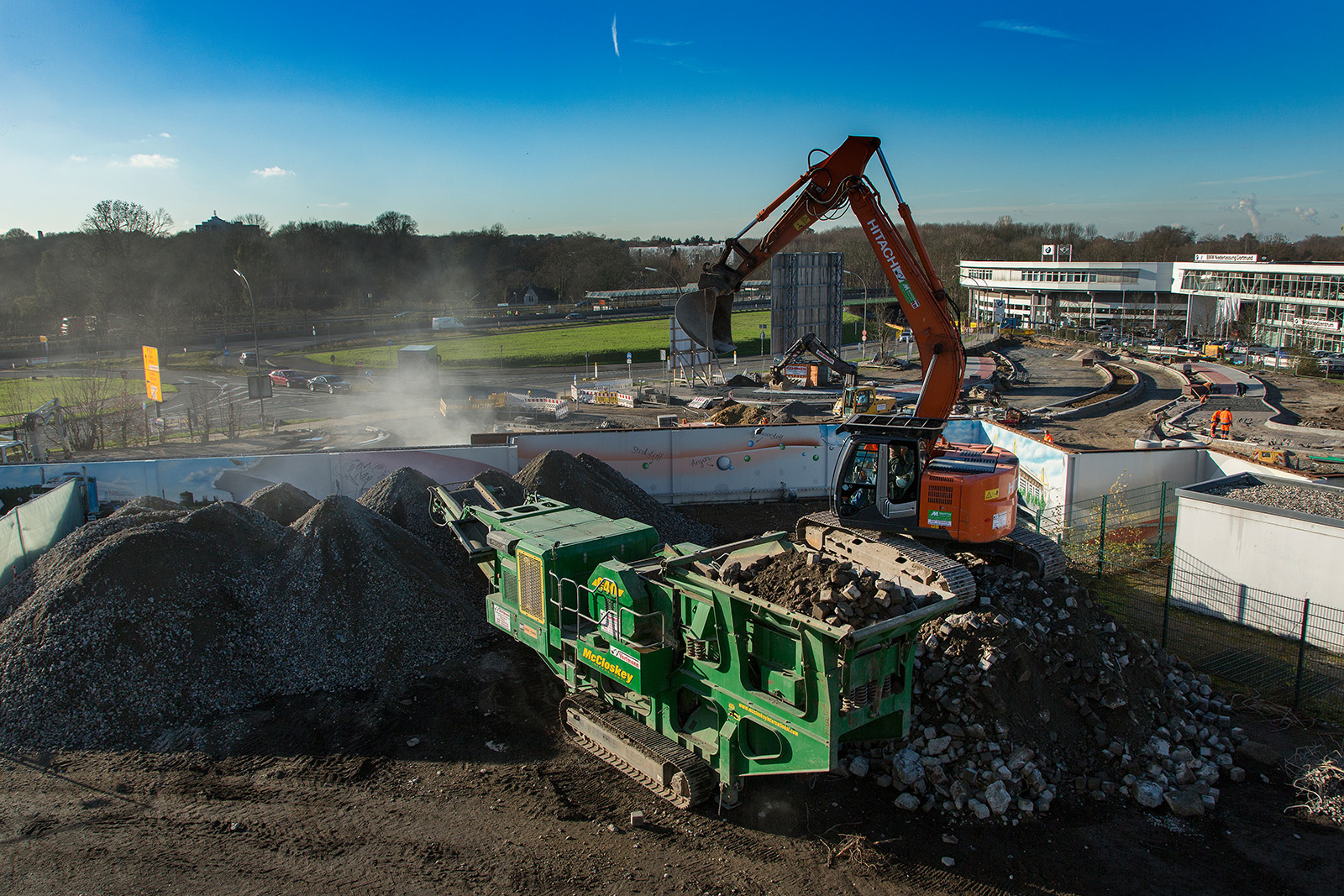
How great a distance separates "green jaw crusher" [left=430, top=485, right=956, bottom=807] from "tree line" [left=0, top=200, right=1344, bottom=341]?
169ft

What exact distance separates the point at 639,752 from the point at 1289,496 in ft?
40.5

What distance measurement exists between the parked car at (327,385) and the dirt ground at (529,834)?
3466 cm

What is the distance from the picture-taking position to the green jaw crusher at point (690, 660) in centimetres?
705

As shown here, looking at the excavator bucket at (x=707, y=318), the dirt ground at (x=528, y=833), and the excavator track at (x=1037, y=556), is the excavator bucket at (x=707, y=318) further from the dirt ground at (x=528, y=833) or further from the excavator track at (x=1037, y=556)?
the dirt ground at (x=528, y=833)

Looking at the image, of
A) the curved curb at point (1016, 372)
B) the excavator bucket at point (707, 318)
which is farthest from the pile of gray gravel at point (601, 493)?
the curved curb at point (1016, 372)

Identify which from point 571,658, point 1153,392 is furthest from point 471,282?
point 571,658

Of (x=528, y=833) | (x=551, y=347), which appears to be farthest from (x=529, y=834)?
(x=551, y=347)

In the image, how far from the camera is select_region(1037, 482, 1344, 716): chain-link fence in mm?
10500

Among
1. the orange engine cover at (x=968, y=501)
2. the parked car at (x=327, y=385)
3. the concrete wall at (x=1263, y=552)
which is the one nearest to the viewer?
the orange engine cover at (x=968, y=501)

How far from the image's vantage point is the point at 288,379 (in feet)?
143

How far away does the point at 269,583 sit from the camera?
11.7m

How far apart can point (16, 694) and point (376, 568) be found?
4380mm

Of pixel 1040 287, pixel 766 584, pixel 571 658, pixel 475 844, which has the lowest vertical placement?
pixel 475 844

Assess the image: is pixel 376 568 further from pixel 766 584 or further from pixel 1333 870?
pixel 1333 870
